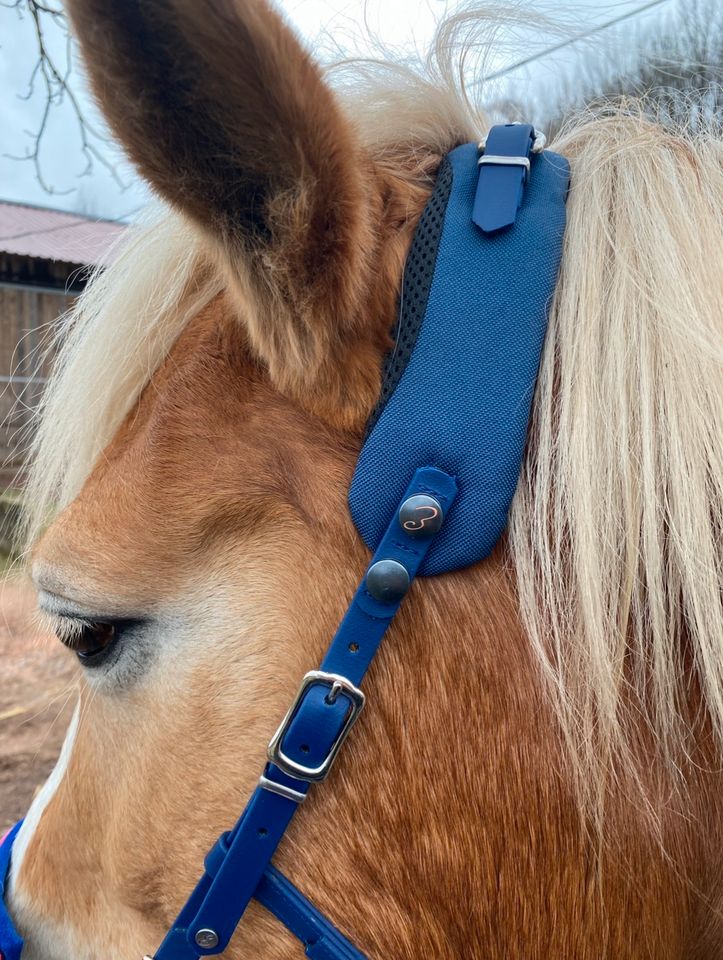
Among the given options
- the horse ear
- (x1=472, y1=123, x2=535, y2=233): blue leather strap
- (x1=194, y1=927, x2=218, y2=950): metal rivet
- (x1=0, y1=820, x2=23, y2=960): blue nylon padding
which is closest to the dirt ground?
(x1=0, y1=820, x2=23, y2=960): blue nylon padding

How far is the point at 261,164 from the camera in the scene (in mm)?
701

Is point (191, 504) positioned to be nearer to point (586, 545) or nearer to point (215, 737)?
point (215, 737)

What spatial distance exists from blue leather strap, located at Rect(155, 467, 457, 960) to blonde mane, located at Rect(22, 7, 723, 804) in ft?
0.40

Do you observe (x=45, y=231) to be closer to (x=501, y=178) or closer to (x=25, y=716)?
(x=25, y=716)

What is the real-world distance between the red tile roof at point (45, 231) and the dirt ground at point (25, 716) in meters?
4.17

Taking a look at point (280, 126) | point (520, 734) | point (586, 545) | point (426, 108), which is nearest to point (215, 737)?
point (520, 734)

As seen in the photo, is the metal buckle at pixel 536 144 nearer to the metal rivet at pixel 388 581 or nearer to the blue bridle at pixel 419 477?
the blue bridle at pixel 419 477

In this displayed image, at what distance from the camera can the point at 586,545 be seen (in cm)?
72

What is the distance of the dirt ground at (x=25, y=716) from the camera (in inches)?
Result: 126

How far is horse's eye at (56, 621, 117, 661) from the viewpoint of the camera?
846mm

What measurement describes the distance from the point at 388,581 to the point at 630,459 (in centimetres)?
29

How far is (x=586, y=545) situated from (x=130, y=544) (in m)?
0.52

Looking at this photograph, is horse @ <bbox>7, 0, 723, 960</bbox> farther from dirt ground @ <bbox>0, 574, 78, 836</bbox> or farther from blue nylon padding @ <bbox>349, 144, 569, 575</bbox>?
dirt ground @ <bbox>0, 574, 78, 836</bbox>

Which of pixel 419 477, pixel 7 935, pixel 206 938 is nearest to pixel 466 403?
pixel 419 477
